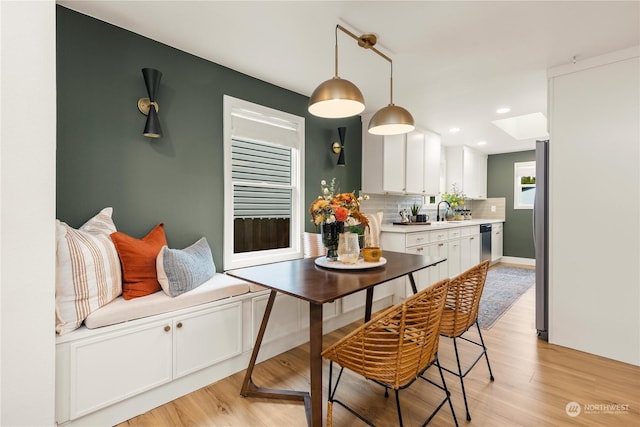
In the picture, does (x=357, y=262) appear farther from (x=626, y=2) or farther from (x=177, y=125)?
(x=626, y=2)

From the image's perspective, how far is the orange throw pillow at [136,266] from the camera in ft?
6.38

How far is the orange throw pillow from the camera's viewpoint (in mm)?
1944

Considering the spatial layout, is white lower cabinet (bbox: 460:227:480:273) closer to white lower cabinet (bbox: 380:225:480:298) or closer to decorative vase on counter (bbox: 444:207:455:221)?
white lower cabinet (bbox: 380:225:480:298)

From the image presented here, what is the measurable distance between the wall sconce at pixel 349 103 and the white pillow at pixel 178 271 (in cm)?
131

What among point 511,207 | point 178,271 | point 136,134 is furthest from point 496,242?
point 136,134

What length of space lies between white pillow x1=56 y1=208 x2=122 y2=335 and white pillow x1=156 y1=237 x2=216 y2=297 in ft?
0.81

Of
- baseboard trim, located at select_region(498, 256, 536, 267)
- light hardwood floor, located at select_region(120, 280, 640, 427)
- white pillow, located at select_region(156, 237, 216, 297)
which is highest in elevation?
white pillow, located at select_region(156, 237, 216, 297)

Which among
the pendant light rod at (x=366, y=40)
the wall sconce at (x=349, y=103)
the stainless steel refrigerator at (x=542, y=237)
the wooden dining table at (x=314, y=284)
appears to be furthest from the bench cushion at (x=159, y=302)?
the stainless steel refrigerator at (x=542, y=237)

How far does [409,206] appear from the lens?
5.19 metres

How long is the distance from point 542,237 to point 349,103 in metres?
2.36

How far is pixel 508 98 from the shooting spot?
351cm
